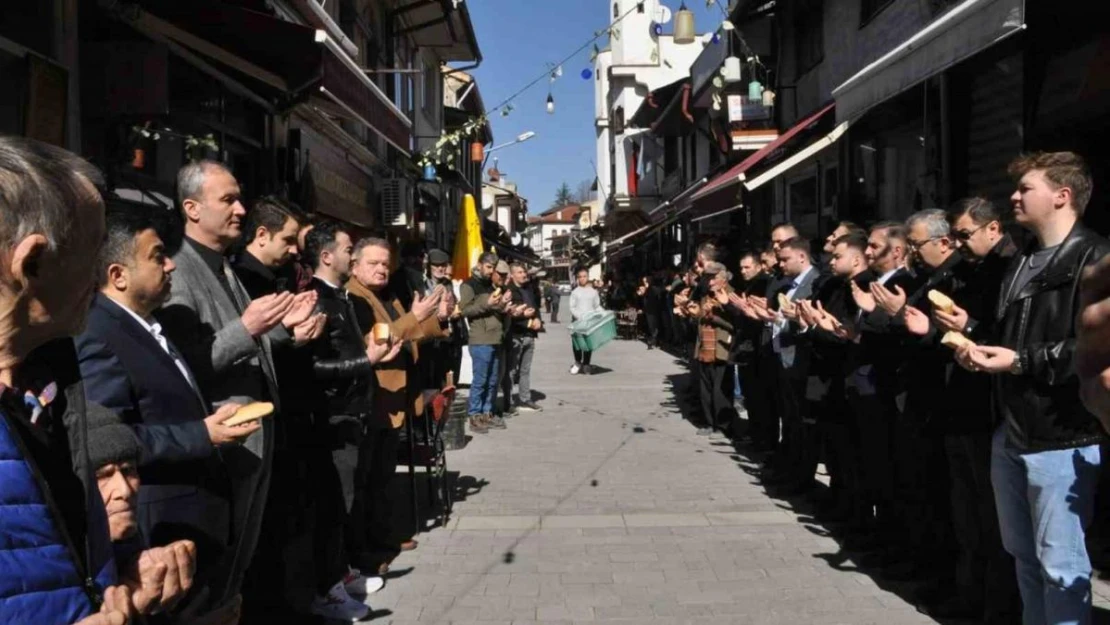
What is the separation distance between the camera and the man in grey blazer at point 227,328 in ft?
11.6

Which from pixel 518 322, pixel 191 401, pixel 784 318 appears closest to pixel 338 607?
pixel 191 401

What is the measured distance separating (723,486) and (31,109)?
5804 mm

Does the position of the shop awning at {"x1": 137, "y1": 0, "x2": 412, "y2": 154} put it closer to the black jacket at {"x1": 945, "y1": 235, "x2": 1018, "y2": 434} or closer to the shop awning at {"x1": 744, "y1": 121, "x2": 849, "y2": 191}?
the black jacket at {"x1": 945, "y1": 235, "x2": 1018, "y2": 434}

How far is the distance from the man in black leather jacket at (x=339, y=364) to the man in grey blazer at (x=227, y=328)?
0.86 metres

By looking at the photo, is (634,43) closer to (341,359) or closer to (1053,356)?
(341,359)

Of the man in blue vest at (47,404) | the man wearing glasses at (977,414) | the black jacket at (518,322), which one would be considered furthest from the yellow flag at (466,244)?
A: the man in blue vest at (47,404)

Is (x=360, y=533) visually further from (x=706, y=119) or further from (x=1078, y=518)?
(x=706, y=119)

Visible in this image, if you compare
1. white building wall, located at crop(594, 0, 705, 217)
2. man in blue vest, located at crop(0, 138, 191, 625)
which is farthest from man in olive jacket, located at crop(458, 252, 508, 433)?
white building wall, located at crop(594, 0, 705, 217)

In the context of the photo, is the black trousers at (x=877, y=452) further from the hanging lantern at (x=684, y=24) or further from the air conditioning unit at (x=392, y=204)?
the hanging lantern at (x=684, y=24)

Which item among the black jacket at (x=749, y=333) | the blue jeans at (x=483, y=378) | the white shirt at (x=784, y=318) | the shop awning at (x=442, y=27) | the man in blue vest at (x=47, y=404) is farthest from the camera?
the shop awning at (x=442, y=27)

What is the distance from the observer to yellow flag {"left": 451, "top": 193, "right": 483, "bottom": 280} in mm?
14641

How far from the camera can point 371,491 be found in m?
6.02

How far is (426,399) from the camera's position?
23.1ft

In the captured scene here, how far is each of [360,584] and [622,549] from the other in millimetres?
1727
